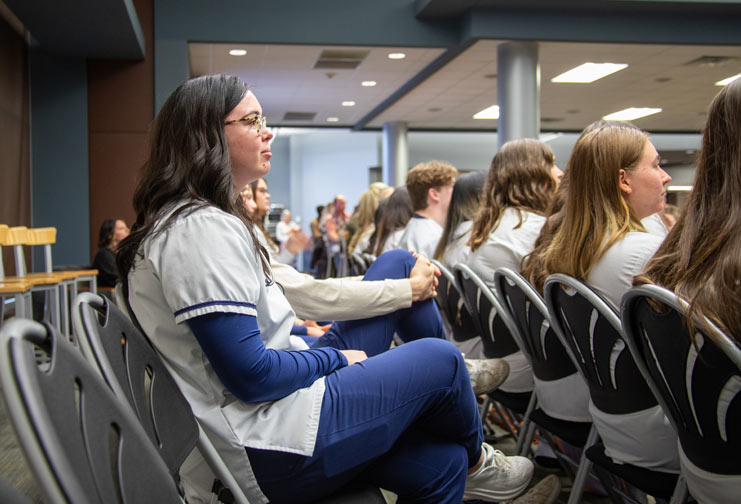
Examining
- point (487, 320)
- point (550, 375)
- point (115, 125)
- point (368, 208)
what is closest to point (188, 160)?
point (550, 375)

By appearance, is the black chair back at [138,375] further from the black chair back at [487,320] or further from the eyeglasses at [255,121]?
the black chair back at [487,320]

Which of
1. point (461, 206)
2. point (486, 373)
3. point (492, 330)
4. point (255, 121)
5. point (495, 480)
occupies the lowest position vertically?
point (495, 480)

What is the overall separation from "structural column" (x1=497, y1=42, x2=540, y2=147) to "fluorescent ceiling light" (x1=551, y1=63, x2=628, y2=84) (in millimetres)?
1480

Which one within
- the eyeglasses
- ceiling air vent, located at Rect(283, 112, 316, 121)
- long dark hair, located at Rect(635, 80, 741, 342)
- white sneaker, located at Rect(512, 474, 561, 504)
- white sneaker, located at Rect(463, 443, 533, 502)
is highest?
ceiling air vent, located at Rect(283, 112, 316, 121)

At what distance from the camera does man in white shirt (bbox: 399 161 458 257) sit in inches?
145

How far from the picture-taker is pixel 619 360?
1.41 m

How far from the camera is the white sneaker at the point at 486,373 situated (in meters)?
2.00

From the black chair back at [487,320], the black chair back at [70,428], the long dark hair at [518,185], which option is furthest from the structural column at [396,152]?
the black chair back at [70,428]

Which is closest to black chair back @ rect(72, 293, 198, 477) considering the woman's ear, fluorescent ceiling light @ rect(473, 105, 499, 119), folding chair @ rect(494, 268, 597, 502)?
folding chair @ rect(494, 268, 597, 502)

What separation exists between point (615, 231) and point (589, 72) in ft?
25.7

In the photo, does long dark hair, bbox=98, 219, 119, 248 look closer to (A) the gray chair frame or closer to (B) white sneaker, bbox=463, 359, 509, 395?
(B) white sneaker, bbox=463, 359, 509, 395

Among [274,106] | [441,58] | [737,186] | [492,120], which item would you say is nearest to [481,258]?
[737,186]

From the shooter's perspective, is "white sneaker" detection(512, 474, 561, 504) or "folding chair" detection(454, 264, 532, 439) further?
"folding chair" detection(454, 264, 532, 439)

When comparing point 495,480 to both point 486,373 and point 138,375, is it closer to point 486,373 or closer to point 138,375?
point 486,373
